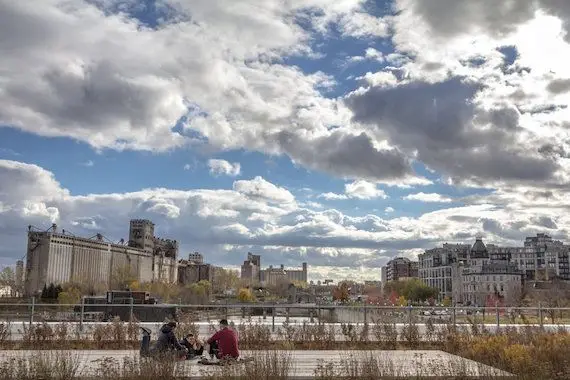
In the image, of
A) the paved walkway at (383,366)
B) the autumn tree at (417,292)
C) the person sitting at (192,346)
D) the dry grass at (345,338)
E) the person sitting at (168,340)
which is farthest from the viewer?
the autumn tree at (417,292)

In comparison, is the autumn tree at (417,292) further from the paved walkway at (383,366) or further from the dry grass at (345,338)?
the paved walkway at (383,366)

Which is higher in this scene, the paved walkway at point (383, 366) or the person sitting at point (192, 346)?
the person sitting at point (192, 346)

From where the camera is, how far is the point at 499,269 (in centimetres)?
17475

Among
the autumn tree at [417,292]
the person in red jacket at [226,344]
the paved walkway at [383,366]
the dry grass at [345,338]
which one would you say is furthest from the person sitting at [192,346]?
the autumn tree at [417,292]

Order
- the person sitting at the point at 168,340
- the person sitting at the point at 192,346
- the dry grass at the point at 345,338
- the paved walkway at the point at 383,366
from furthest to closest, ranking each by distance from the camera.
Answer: the dry grass at the point at 345,338, the person sitting at the point at 192,346, the person sitting at the point at 168,340, the paved walkway at the point at 383,366

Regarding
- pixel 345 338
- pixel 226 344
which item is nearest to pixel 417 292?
pixel 345 338

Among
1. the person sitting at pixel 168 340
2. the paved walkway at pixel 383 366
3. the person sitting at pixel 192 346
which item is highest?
the person sitting at pixel 168 340

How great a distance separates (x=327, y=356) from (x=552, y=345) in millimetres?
6365

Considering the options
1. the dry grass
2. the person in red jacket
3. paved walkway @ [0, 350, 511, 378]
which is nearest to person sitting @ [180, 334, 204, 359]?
paved walkway @ [0, 350, 511, 378]

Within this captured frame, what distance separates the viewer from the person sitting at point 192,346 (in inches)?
695

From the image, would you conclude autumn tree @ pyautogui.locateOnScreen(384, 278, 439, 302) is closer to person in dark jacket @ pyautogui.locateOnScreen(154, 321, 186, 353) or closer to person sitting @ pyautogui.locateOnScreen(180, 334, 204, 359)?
person sitting @ pyautogui.locateOnScreen(180, 334, 204, 359)

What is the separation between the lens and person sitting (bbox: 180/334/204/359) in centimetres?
1766

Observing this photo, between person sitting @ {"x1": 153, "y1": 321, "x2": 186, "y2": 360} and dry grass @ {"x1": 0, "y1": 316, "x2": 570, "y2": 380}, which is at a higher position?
person sitting @ {"x1": 153, "y1": 321, "x2": 186, "y2": 360}

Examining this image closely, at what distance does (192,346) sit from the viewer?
58.3 feet
